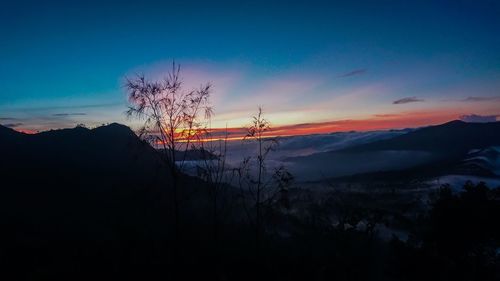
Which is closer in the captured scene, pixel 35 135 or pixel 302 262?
pixel 302 262

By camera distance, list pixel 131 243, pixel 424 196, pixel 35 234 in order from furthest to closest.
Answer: pixel 424 196 < pixel 35 234 < pixel 131 243

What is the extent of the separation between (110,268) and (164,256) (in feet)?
9.49

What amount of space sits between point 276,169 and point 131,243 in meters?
9.57

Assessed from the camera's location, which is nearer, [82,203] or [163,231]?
[163,231]

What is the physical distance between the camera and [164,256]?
17.6 m

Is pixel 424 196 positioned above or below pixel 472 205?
below

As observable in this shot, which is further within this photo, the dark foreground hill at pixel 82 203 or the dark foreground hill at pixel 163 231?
the dark foreground hill at pixel 82 203

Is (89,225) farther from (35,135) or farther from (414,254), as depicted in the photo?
(35,135)

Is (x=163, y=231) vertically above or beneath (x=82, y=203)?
beneath

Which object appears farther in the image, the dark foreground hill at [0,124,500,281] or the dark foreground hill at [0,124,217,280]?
the dark foreground hill at [0,124,217,280]

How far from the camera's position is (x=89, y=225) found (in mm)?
50344

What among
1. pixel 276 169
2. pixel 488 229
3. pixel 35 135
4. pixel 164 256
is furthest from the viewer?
pixel 35 135

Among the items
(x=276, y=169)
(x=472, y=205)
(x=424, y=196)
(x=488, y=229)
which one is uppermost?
(x=276, y=169)

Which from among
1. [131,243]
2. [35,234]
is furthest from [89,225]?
[131,243]
